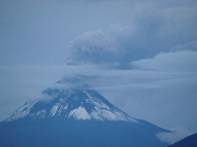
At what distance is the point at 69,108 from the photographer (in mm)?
9938

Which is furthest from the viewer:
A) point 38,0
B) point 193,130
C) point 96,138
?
point 96,138

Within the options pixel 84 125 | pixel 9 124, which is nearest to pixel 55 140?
pixel 9 124

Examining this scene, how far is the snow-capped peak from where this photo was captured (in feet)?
25.6

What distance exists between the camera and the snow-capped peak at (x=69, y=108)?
780 centimetres

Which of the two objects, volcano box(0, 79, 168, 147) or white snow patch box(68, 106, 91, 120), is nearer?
volcano box(0, 79, 168, 147)

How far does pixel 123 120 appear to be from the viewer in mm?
8211

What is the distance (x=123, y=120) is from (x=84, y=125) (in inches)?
61.5

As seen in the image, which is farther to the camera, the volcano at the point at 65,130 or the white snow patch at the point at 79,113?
the white snow patch at the point at 79,113

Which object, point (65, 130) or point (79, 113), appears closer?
point (65, 130)

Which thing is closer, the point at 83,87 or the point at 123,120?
the point at 83,87

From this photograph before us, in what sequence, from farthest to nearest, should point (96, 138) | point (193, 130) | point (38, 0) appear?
point (96, 138) → point (38, 0) → point (193, 130)

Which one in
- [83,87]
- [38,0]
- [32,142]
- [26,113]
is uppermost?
[38,0]

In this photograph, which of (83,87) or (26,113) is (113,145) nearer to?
→ (83,87)

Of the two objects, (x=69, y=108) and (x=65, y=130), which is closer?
(x=65, y=130)
